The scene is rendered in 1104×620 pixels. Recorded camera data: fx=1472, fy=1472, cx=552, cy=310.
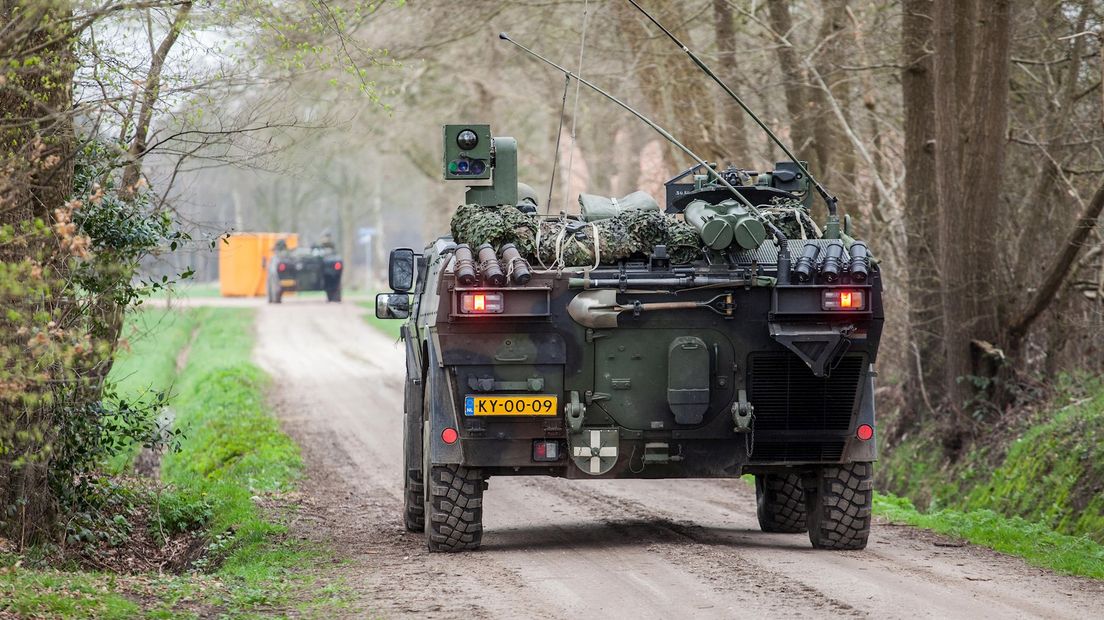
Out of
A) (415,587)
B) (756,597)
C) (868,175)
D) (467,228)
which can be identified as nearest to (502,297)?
(467,228)

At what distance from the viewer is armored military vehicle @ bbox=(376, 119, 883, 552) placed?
31.6ft

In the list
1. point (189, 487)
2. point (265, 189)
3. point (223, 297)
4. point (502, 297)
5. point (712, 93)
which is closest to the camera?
point (502, 297)

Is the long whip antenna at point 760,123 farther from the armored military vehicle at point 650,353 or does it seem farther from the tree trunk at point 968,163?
the tree trunk at point 968,163

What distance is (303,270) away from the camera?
4488cm

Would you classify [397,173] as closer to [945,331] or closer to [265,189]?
[265,189]

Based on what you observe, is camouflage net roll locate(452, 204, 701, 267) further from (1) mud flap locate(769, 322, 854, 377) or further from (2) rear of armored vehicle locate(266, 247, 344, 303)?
(2) rear of armored vehicle locate(266, 247, 344, 303)

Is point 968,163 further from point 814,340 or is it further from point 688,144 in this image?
point 688,144

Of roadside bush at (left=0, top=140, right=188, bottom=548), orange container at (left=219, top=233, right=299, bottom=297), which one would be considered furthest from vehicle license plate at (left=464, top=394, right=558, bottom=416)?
orange container at (left=219, top=233, right=299, bottom=297)

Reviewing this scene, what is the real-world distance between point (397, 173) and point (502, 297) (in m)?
45.1

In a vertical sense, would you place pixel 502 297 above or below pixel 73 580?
above

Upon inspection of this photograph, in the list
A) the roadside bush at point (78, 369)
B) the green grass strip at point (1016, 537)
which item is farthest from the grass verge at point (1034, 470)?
the roadside bush at point (78, 369)

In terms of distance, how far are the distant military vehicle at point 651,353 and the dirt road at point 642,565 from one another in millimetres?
605

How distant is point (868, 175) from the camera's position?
1909 cm

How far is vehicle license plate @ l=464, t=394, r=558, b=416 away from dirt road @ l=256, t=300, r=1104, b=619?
3.25 ft
